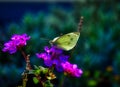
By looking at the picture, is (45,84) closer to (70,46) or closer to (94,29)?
(70,46)

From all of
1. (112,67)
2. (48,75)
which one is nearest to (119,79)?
(112,67)

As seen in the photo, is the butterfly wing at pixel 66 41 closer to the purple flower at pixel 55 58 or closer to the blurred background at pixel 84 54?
the purple flower at pixel 55 58

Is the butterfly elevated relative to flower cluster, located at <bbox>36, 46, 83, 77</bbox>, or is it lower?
elevated

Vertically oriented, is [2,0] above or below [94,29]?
above

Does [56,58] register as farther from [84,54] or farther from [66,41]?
[84,54]

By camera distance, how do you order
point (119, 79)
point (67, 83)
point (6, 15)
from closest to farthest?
1. point (67, 83)
2. point (119, 79)
3. point (6, 15)

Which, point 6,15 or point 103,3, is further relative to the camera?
point 6,15

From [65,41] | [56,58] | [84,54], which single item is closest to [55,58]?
[56,58]

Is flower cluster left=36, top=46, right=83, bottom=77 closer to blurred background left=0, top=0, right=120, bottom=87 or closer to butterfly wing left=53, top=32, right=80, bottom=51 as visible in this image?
butterfly wing left=53, top=32, right=80, bottom=51

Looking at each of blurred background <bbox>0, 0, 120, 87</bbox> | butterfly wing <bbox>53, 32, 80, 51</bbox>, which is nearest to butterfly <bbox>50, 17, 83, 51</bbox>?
butterfly wing <bbox>53, 32, 80, 51</bbox>
